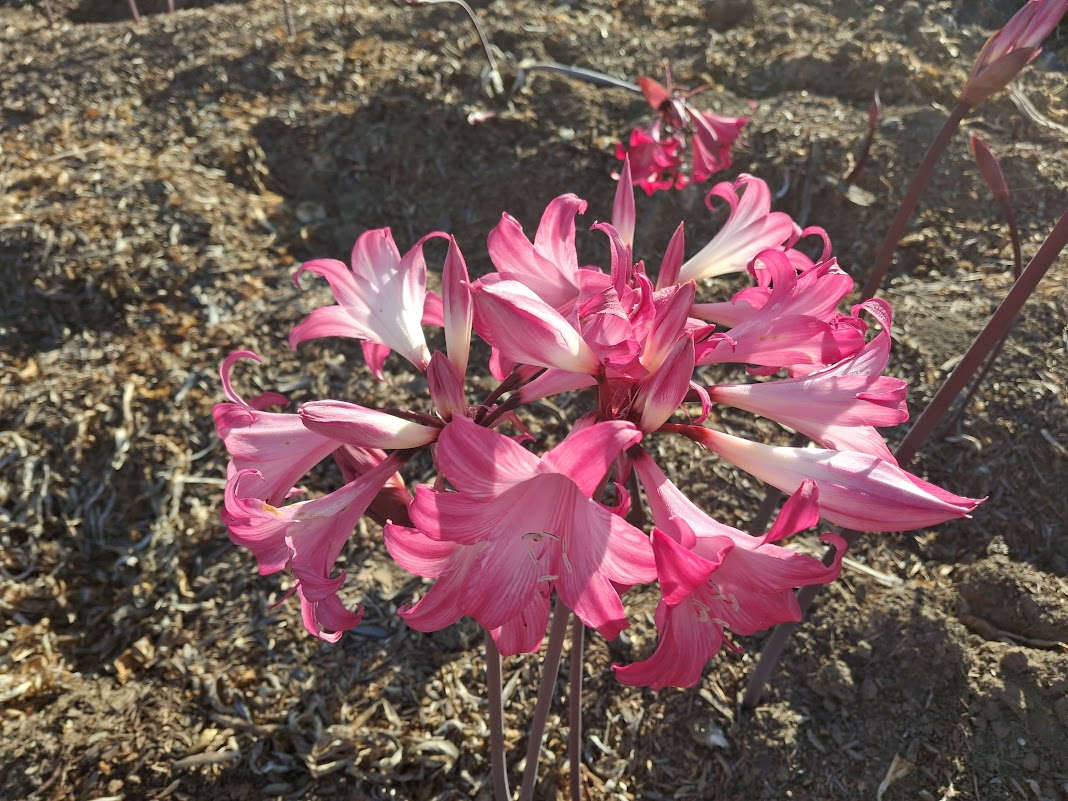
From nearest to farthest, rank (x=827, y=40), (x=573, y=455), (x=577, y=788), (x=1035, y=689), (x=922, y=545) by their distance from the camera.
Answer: (x=573, y=455)
(x=577, y=788)
(x=1035, y=689)
(x=922, y=545)
(x=827, y=40)

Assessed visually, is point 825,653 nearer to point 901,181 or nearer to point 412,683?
point 412,683

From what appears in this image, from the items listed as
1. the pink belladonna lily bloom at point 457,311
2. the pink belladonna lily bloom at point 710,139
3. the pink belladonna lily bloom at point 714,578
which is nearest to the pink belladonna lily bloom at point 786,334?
the pink belladonna lily bloom at point 714,578

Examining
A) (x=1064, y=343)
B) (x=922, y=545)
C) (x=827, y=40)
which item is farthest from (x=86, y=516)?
(x=827, y=40)

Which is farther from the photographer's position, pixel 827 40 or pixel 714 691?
pixel 827 40

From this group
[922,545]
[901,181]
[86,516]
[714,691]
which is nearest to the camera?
[714,691]

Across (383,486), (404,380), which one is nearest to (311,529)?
(383,486)

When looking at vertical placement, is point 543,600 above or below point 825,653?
above
